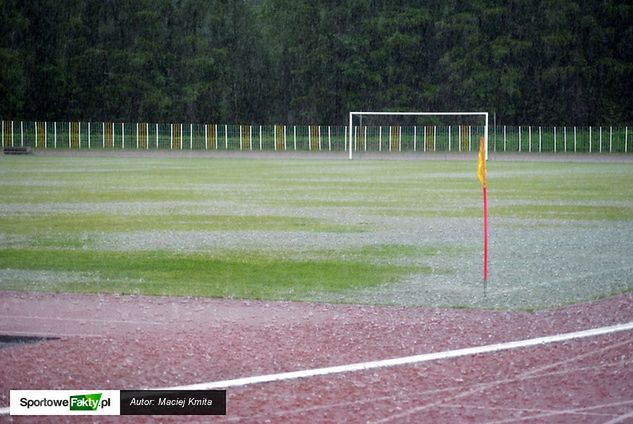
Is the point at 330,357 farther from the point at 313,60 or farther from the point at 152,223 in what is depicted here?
the point at 313,60

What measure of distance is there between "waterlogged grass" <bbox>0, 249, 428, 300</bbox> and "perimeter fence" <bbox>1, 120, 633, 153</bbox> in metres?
50.0

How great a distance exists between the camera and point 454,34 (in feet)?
241

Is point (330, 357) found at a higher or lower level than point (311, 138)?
higher

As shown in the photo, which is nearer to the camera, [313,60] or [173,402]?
[173,402]

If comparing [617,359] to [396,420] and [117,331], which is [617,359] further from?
[117,331]

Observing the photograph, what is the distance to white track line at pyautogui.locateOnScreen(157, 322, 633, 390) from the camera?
23.2ft

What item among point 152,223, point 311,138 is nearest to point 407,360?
point 152,223

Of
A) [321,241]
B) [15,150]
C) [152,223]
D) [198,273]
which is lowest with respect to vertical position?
[15,150]

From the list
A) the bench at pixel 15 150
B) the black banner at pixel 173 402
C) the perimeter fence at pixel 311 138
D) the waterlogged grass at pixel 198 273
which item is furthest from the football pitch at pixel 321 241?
the perimeter fence at pixel 311 138

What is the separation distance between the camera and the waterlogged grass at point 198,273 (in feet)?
38.3

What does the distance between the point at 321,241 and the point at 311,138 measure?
164ft

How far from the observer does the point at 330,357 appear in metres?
7.90

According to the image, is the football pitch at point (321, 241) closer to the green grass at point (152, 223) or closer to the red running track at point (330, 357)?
the green grass at point (152, 223)

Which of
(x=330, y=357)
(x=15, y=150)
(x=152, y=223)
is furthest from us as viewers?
(x=15, y=150)
